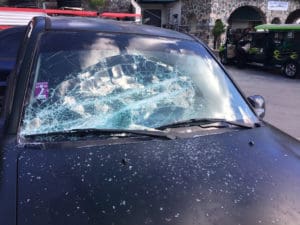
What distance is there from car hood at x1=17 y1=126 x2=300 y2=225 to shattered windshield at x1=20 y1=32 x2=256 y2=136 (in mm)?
292

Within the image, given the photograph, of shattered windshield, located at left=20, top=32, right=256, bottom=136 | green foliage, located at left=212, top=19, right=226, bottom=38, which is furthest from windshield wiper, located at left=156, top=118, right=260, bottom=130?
green foliage, located at left=212, top=19, right=226, bottom=38

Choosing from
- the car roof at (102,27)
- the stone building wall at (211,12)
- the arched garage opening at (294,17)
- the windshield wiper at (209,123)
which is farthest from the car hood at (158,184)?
the arched garage opening at (294,17)

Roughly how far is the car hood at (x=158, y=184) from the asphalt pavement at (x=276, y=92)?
4.49 m

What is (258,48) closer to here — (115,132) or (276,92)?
(276,92)

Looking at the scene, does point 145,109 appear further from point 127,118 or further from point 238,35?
point 238,35

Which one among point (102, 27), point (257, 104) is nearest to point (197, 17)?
point (257, 104)

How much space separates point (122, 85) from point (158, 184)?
3.29 feet

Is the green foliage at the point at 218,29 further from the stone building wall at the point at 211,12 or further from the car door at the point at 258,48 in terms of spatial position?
the car door at the point at 258,48

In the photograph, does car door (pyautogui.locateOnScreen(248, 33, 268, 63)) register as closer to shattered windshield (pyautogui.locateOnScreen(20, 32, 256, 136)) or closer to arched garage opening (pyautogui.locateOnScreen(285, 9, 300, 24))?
arched garage opening (pyautogui.locateOnScreen(285, 9, 300, 24))

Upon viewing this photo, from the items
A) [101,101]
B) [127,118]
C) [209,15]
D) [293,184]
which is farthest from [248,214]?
A: [209,15]

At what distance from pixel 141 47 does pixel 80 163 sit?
3.78 ft

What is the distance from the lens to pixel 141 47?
308 centimetres

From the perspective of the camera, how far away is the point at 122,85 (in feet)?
9.53

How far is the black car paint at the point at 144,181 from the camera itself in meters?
1.84
